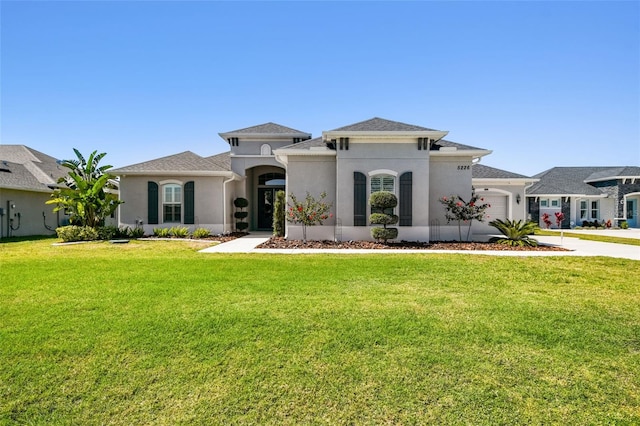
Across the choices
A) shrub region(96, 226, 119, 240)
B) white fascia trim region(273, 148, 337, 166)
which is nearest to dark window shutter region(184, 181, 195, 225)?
shrub region(96, 226, 119, 240)

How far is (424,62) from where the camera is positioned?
522 inches

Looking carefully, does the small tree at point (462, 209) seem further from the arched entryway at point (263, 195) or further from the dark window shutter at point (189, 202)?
the dark window shutter at point (189, 202)

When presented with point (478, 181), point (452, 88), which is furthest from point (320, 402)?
point (478, 181)

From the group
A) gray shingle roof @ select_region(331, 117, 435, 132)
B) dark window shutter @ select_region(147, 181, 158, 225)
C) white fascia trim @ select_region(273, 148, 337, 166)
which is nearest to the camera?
gray shingle roof @ select_region(331, 117, 435, 132)

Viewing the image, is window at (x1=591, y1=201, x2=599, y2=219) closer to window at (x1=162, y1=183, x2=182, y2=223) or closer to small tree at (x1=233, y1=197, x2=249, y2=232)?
small tree at (x1=233, y1=197, x2=249, y2=232)

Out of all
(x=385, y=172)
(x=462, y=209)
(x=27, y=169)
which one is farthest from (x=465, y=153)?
(x=27, y=169)

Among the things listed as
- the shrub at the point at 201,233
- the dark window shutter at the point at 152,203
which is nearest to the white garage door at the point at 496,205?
the shrub at the point at 201,233

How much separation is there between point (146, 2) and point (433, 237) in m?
13.6

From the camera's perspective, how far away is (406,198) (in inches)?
505

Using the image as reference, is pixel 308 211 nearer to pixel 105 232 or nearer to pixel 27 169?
pixel 105 232

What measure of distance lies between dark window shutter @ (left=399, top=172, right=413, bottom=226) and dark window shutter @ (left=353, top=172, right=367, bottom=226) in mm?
1508

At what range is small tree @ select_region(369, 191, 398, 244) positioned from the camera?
12109mm

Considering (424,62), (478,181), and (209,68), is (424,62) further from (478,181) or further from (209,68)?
(209,68)

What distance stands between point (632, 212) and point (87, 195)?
39.2 meters
